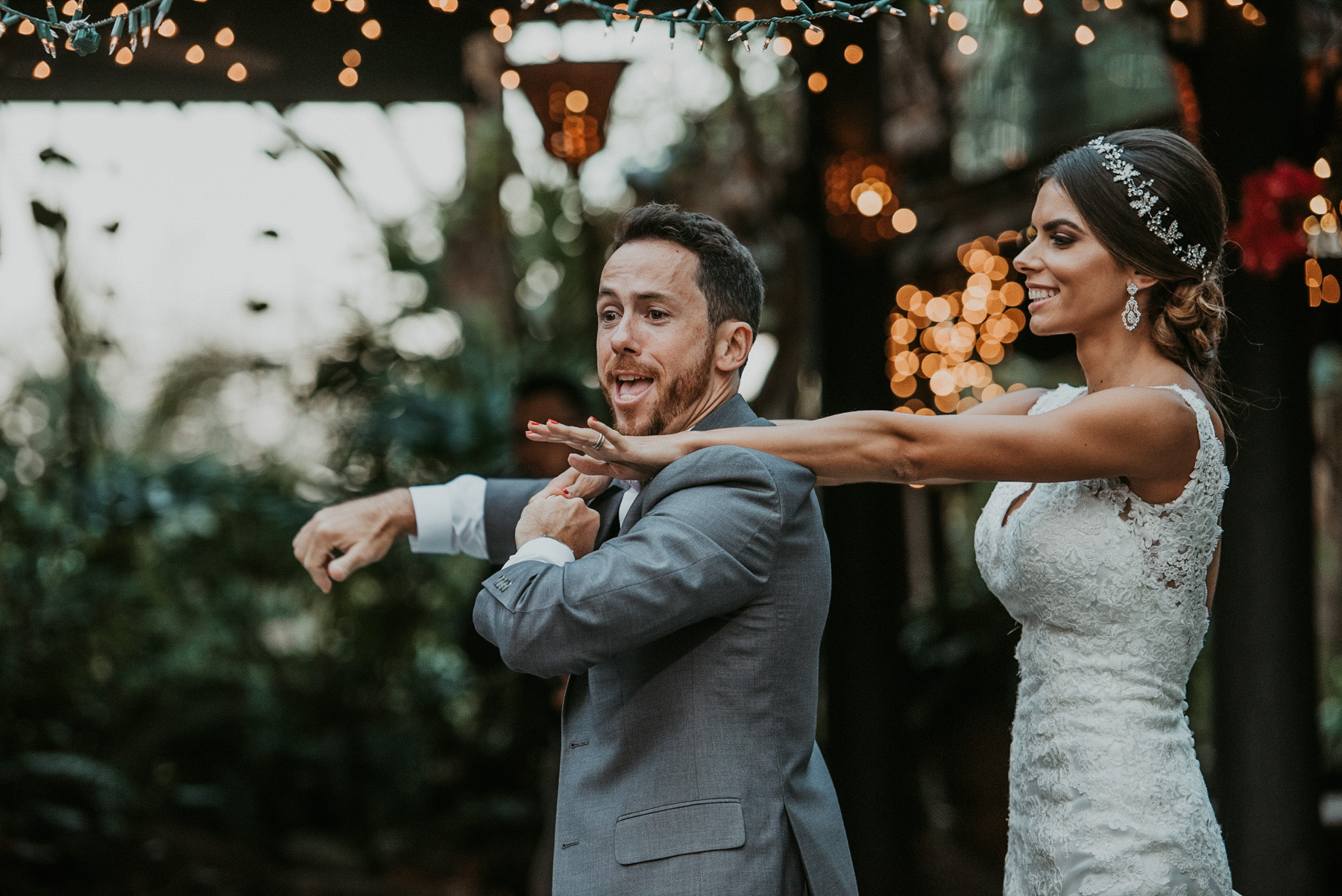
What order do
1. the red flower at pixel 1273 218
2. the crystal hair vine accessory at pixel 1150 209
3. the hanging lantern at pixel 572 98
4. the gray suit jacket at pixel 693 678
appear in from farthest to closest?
the hanging lantern at pixel 572 98
the red flower at pixel 1273 218
the crystal hair vine accessory at pixel 1150 209
the gray suit jacket at pixel 693 678

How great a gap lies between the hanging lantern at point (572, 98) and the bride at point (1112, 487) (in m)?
2.99

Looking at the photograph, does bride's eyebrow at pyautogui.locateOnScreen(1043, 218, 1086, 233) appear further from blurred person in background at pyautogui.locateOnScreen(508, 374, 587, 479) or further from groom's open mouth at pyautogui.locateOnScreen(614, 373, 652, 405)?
blurred person in background at pyautogui.locateOnScreen(508, 374, 587, 479)

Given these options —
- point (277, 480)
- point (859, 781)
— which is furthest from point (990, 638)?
point (277, 480)

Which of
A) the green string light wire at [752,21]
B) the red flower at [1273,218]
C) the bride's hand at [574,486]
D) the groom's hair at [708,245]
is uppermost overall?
the green string light wire at [752,21]

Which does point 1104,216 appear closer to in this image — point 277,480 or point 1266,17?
point 1266,17

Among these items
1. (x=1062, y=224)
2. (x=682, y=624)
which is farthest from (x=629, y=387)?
(x=1062, y=224)

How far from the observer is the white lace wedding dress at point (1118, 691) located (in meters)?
2.21

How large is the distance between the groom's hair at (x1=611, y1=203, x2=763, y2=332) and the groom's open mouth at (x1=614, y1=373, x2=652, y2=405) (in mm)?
164

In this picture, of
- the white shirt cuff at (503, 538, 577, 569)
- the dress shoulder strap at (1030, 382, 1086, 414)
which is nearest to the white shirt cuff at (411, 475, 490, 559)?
the white shirt cuff at (503, 538, 577, 569)

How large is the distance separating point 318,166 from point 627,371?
19.2 ft

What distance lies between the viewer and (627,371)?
214cm

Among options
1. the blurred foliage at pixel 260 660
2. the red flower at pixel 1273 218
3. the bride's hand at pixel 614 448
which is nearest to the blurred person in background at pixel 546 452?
the blurred foliage at pixel 260 660

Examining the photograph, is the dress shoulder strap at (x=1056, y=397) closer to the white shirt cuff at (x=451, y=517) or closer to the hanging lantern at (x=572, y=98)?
the white shirt cuff at (x=451, y=517)

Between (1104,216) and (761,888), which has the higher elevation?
(1104,216)
